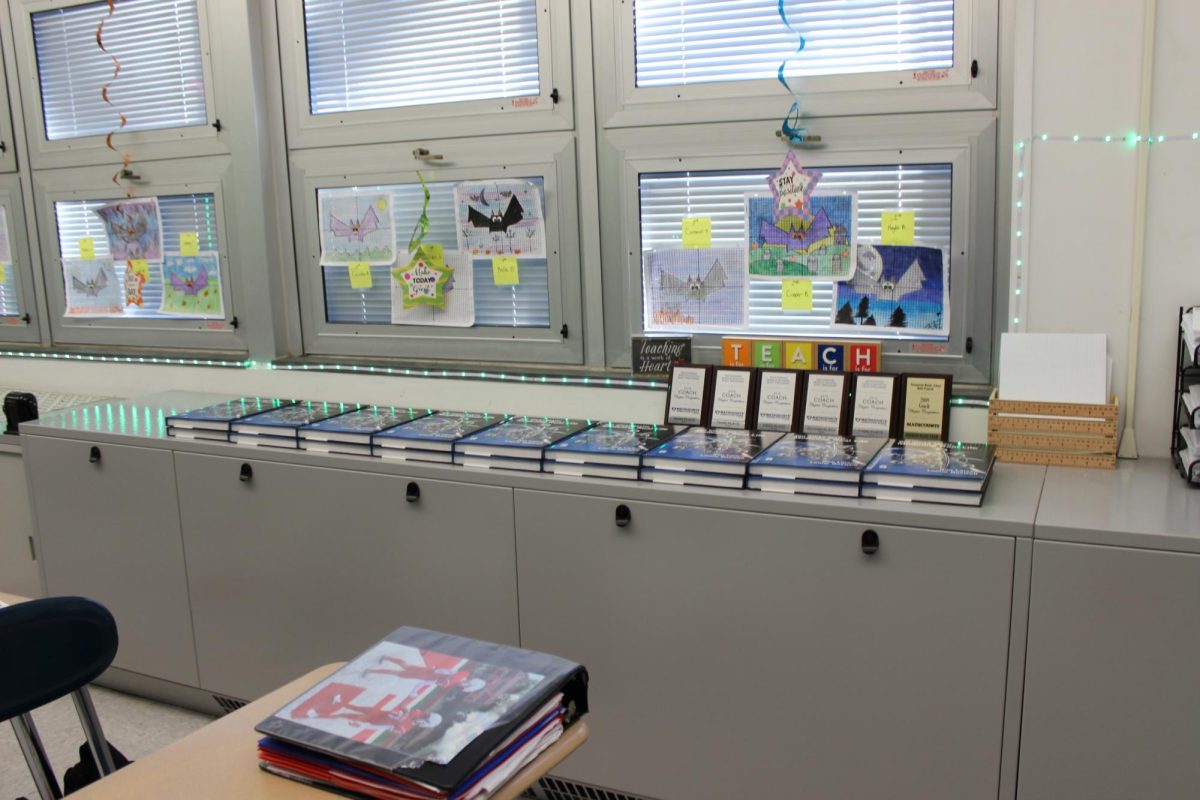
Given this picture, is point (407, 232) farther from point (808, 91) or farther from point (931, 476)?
point (931, 476)

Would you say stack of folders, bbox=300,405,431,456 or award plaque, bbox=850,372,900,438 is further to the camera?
stack of folders, bbox=300,405,431,456

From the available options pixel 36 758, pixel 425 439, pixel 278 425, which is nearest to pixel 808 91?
pixel 425 439

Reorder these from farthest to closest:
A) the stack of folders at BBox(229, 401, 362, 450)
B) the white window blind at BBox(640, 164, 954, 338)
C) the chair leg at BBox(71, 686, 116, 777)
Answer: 1. the stack of folders at BBox(229, 401, 362, 450)
2. the white window blind at BBox(640, 164, 954, 338)
3. the chair leg at BBox(71, 686, 116, 777)

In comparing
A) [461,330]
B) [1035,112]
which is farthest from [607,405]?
[1035,112]

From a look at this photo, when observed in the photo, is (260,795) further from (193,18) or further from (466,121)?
(193,18)

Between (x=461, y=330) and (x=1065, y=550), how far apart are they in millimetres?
1822

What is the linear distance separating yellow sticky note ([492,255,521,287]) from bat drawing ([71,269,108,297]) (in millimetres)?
1615

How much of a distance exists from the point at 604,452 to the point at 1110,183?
3.99 ft

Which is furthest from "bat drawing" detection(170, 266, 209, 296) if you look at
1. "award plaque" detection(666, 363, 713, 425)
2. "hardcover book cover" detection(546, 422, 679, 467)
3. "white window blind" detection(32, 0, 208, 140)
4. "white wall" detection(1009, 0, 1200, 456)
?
"white wall" detection(1009, 0, 1200, 456)

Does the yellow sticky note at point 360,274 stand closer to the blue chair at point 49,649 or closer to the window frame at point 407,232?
the window frame at point 407,232

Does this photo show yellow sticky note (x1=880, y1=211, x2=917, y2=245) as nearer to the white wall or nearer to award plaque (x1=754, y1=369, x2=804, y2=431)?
the white wall

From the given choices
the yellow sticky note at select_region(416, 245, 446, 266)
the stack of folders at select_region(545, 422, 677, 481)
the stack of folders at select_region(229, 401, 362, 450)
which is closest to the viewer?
the stack of folders at select_region(545, 422, 677, 481)

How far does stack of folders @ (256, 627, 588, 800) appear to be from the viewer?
3.63ft

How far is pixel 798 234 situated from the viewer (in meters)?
2.46
